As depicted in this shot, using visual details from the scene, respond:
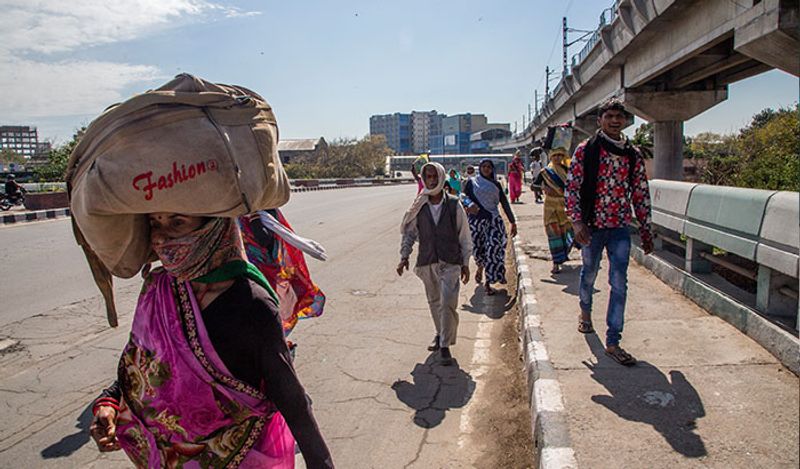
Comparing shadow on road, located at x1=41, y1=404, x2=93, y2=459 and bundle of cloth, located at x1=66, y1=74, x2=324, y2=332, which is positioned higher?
bundle of cloth, located at x1=66, y1=74, x2=324, y2=332

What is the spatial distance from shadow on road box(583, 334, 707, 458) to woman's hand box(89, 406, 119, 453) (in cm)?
273

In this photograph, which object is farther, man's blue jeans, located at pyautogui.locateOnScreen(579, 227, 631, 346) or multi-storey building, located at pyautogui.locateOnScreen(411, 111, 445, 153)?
multi-storey building, located at pyautogui.locateOnScreen(411, 111, 445, 153)

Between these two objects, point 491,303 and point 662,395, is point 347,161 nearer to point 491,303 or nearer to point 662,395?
point 491,303

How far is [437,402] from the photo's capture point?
4.43 metres

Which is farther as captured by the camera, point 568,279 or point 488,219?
point 488,219

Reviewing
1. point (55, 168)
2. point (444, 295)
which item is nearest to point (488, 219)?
point (444, 295)

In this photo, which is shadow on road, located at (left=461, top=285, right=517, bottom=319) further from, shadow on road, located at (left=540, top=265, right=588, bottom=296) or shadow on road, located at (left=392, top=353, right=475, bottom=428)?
shadow on road, located at (left=392, top=353, right=475, bottom=428)

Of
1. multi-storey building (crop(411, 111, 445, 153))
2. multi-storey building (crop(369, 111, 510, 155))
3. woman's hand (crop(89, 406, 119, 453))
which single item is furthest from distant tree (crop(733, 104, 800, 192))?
multi-storey building (crop(411, 111, 445, 153))

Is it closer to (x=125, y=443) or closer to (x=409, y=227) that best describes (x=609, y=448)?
(x=125, y=443)

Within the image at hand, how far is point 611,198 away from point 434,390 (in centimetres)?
209

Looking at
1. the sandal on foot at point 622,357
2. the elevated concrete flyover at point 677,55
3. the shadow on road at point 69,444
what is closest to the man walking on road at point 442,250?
the sandal on foot at point 622,357

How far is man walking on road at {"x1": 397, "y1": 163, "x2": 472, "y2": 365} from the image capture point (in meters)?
5.25

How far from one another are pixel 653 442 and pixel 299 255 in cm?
231

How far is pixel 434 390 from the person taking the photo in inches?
183
